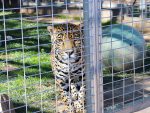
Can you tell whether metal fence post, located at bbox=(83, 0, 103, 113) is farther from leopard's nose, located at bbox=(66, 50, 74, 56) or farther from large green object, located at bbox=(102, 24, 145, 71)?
large green object, located at bbox=(102, 24, 145, 71)

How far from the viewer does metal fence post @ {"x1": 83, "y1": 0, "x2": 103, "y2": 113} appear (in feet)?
10.0

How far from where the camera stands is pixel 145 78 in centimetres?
530

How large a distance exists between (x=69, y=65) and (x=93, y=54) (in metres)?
1.09

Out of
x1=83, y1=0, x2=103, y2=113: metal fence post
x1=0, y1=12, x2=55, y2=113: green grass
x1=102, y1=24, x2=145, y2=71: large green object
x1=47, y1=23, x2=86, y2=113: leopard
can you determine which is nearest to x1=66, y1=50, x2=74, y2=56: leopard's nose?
x1=47, y1=23, x2=86, y2=113: leopard

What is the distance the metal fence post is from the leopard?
0.62m

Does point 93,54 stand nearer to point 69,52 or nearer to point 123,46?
point 69,52

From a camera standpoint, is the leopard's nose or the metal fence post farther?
the leopard's nose

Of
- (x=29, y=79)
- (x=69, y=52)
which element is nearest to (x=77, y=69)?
(x=69, y=52)

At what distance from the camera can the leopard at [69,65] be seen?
3967mm

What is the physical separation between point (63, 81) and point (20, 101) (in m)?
0.57

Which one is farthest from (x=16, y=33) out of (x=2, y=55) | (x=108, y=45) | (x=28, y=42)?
(x=108, y=45)

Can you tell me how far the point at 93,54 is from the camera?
3135 mm

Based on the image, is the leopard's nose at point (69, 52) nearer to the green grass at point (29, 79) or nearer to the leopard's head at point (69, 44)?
the leopard's head at point (69, 44)

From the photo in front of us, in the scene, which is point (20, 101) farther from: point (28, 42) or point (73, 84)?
point (28, 42)
